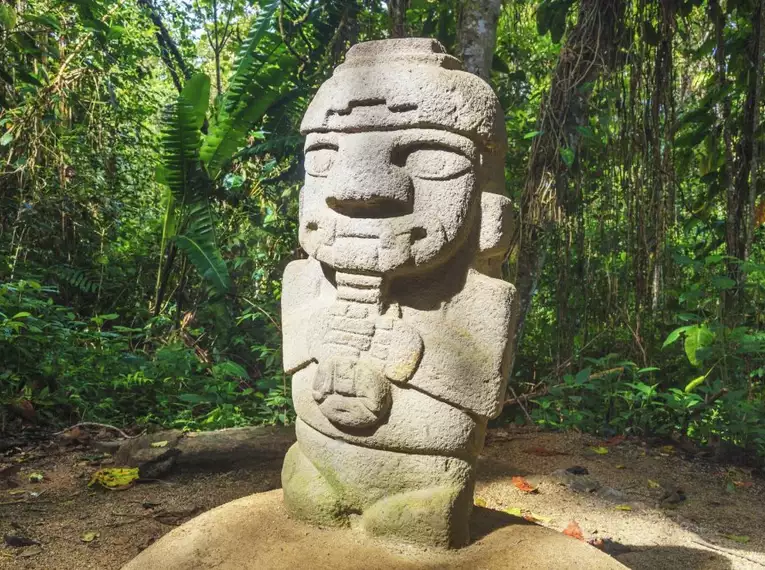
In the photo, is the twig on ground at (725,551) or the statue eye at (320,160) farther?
the twig on ground at (725,551)

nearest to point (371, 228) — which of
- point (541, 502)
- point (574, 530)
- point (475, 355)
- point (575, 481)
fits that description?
point (475, 355)

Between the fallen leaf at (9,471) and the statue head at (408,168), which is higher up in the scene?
the statue head at (408,168)

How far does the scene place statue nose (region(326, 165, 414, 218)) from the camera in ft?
6.39

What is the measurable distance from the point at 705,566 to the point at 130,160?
Answer: 18.1ft

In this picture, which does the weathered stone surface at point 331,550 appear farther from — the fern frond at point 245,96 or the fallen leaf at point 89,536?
the fern frond at point 245,96

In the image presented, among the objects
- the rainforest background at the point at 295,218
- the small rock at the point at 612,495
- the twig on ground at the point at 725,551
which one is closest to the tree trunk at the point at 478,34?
the rainforest background at the point at 295,218

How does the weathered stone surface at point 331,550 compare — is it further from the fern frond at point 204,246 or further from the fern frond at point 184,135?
the fern frond at point 184,135

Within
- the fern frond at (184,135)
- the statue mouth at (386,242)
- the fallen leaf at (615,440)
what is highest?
the fern frond at (184,135)

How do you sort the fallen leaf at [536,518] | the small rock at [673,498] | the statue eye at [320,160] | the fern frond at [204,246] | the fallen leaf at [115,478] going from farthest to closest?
the fern frond at [204,246], the small rock at [673,498], the fallen leaf at [115,478], the fallen leaf at [536,518], the statue eye at [320,160]

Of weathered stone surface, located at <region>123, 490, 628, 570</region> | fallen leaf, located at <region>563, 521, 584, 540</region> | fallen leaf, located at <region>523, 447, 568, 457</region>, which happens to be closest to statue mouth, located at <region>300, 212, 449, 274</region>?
weathered stone surface, located at <region>123, 490, 628, 570</region>

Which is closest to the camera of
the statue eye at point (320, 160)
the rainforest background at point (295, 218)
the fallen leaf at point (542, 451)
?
the statue eye at point (320, 160)

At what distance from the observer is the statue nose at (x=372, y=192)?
195 cm

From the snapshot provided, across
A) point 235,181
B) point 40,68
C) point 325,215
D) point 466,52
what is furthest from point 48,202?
point 325,215

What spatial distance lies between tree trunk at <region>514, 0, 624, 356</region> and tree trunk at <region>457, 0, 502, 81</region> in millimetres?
493
